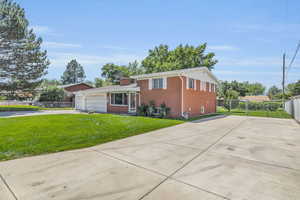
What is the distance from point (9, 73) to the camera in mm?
18891

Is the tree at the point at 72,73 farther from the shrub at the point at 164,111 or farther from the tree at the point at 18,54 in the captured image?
the shrub at the point at 164,111

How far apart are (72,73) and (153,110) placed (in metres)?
58.8

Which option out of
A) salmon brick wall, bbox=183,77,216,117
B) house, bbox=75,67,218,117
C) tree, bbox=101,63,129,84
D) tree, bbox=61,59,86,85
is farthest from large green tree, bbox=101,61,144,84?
salmon brick wall, bbox=183,77,216,117

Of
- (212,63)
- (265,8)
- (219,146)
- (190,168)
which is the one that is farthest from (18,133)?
(212,63)

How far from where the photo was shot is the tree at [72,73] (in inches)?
2376

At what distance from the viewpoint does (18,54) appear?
18.7 m

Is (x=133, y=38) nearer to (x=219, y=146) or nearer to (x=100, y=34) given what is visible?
(x=100, y=34)

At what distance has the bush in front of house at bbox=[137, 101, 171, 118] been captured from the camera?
1232cm

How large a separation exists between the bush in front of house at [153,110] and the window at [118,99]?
2.27 meters

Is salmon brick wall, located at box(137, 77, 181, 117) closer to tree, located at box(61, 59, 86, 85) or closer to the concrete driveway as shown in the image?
the concrete driveway

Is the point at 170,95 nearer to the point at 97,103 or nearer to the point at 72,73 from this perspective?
the point at 97,103

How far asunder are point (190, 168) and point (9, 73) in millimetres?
24884

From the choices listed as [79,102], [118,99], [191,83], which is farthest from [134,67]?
[191,83]

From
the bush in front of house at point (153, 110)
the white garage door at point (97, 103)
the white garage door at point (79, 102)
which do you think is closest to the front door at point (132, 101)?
the bush in front of house at point (153, 110)
